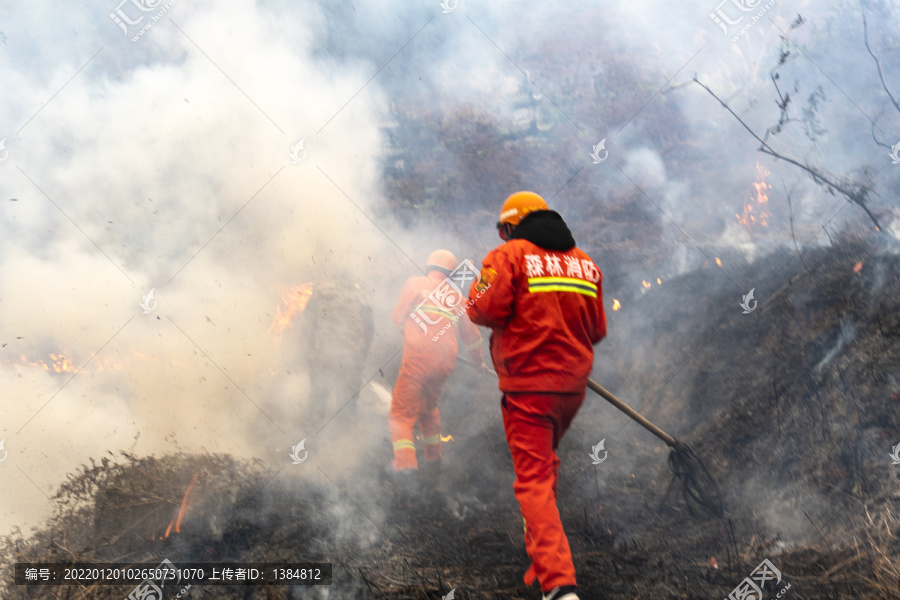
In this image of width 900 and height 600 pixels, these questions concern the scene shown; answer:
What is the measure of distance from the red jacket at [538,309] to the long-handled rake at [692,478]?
3.36ft

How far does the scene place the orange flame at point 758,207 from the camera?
5.88 meters

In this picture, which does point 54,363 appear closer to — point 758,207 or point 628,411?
point 628,411

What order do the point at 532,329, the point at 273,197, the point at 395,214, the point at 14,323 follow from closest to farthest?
the point at 532,329 < the point at 14,323 < the point at 273,197 < the point at 395,214

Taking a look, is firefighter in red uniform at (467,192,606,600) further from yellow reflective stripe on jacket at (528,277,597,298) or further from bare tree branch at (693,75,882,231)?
bare tree branch at (693,75,882,231)

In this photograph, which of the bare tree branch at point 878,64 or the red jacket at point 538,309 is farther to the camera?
the bare tree branch at point 878,64

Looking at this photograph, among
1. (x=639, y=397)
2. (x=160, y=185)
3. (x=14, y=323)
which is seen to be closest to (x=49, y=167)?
(x=160, y=185)

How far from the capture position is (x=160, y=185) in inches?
193

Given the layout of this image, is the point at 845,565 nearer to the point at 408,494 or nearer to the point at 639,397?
the point at 639,397

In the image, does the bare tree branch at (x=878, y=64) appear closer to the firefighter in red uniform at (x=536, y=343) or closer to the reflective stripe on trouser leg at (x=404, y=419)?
the firefighter in red uniform at (x=536, y=343)

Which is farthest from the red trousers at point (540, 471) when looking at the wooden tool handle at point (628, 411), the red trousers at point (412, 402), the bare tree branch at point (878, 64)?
the bare tree branch at point (878, 64)

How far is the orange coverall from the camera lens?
4754 mm

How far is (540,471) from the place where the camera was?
3139mm

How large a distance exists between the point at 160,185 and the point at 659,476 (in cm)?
516

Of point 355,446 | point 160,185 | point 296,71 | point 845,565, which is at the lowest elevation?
point 845,565
